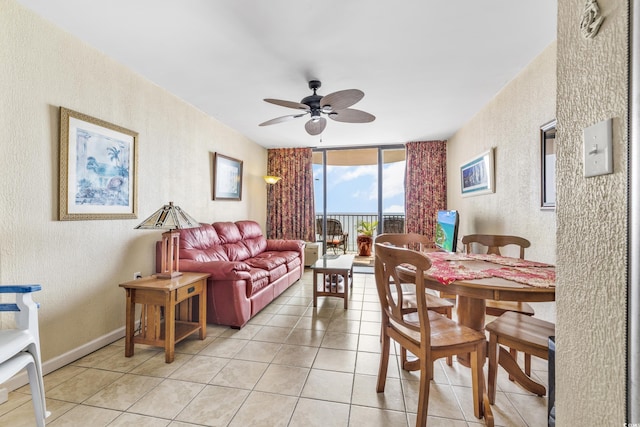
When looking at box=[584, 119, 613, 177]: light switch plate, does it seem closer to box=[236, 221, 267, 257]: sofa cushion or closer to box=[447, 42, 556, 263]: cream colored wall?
box=[447, 42, 556, 263]: cream colored wall

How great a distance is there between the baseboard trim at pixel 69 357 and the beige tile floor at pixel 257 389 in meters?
0.05

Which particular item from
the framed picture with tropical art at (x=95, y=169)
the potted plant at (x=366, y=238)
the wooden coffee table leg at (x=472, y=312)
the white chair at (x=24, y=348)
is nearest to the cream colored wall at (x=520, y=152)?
the wooden coffee table leg at (x=472, y=312)

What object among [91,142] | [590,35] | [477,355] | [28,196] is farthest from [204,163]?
[590,35]

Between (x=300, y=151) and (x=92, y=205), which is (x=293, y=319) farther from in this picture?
(x=300, y=151)

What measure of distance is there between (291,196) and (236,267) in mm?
3389

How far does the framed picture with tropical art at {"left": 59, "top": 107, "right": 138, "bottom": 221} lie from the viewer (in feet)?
7.09

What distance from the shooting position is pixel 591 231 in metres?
0.65

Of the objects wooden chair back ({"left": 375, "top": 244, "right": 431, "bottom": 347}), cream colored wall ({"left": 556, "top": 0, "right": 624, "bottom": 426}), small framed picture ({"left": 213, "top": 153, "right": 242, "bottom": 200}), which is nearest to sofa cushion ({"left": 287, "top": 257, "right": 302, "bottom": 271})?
small framed picture ({"left": 213, "top": 153, "right": 242, "bottom": 200})

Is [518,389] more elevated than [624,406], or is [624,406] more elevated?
[624,406]

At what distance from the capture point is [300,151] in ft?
19.7

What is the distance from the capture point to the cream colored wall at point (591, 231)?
56cm

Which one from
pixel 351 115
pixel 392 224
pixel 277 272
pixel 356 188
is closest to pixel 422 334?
pixel 351 115

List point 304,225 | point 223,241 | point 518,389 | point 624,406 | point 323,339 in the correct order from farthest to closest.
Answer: point 304,225 < point 223,241 < point 323,339 < point 518,389 < point 624,406

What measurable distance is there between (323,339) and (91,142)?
2630mm
